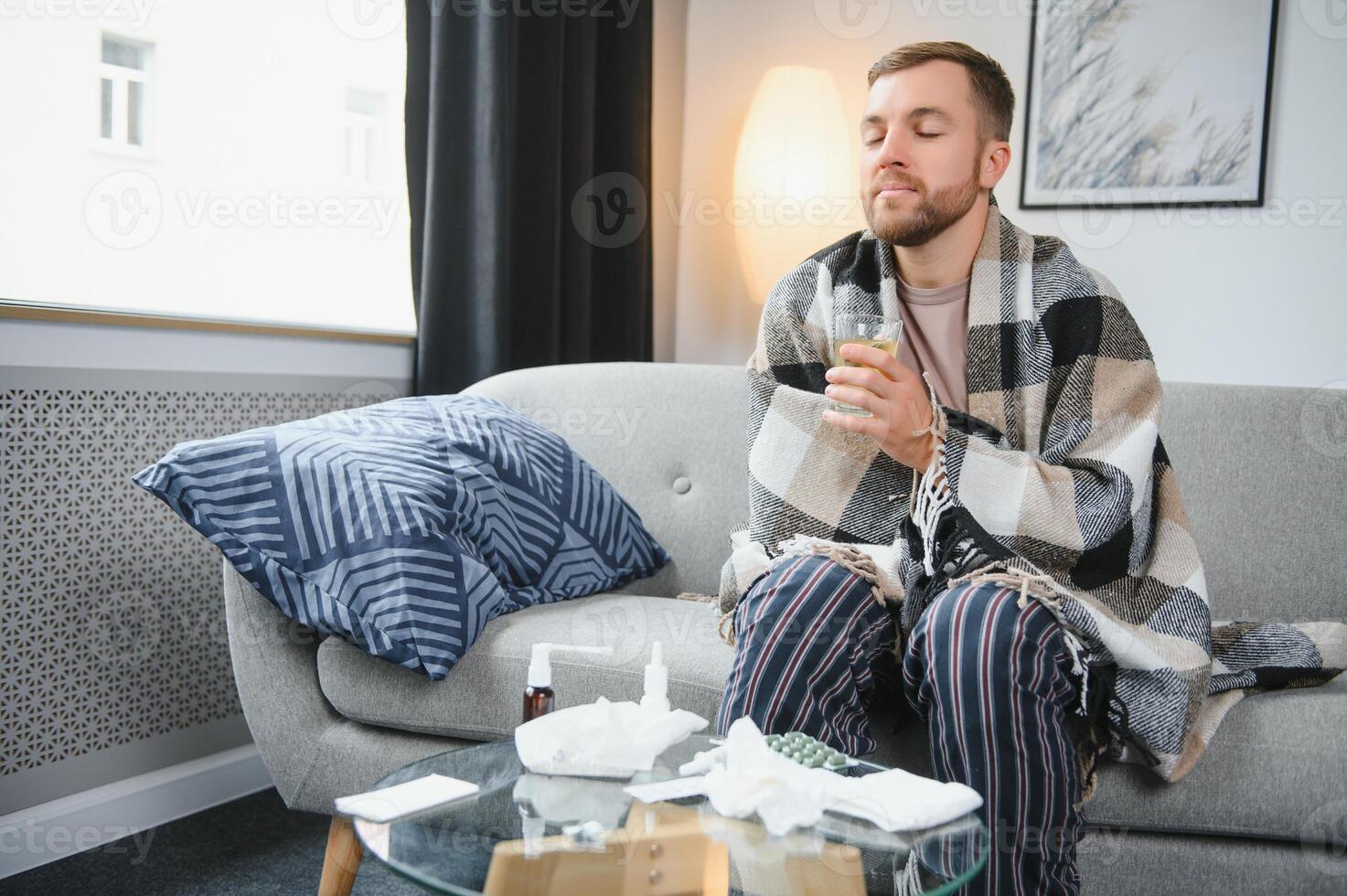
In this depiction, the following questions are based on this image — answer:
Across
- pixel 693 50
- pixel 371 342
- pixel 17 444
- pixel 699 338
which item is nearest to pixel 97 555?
pixel 17 444

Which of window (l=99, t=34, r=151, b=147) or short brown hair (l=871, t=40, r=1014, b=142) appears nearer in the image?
short brown hair (l=871, t=40, r=1014, b=142)

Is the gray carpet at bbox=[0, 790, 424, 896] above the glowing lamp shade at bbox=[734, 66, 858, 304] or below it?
below

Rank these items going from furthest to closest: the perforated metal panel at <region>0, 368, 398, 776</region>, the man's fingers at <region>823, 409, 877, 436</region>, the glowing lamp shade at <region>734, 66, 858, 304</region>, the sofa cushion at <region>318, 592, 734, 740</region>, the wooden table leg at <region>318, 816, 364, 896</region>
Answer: the glowing lamp shade at <region>734, 66, 858, 304</region>, the perforated metal panel at <region>0, 368, 398, 776</region>, the sofa cushion at <region>318, 592, 734, 740</region>, the man's fingers at <region>823, 409, 877, 436</region>, the wooden table leg at <region>318, 816, 364, 896</region>

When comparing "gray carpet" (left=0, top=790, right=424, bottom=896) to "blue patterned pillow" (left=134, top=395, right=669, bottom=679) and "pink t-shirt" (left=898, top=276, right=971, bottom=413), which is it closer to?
"blue patterned pillow" (left=134, top=395, right=669, bottom=679)

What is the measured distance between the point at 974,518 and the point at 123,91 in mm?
1582

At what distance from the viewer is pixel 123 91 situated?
1.88m

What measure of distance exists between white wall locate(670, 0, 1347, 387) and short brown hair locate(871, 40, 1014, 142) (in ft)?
3.43

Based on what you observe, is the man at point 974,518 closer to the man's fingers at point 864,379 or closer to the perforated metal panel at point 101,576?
the man's fingers at point 864,379

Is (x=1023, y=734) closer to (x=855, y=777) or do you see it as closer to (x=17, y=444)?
(x=855, y=777)

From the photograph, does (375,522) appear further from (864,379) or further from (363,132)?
(363,132)

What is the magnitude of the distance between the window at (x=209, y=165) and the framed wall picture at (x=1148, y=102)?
1472mm

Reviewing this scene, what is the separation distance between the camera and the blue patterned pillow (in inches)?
56.3

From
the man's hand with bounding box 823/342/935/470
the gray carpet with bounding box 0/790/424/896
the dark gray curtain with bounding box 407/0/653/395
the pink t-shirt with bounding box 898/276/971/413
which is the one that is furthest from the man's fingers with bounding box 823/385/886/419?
the dark gray curtain with bounding box 407/0/653/395

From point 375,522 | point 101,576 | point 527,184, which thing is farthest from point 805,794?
point 527,184
